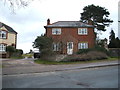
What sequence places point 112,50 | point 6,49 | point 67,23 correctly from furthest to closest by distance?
point 6,49 → point 67,23 → point 112,50

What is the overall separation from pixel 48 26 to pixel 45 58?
10.6 m

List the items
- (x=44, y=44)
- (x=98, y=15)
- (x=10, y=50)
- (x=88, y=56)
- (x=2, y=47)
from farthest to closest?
(x=98, y=15)
(x=2, y=47)
(x=10, y=50)
(x=44, y=44)
(x=88, y=56)

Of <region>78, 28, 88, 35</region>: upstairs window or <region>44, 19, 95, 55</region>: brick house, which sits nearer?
<region>44, 19, 95, 55</region>: brick house

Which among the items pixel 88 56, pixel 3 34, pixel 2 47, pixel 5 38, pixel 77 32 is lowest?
pixel 88 56

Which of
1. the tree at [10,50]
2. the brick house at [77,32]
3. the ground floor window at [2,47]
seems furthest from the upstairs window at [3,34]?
the brick house at [77,32]

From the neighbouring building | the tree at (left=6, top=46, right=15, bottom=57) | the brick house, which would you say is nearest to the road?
the brick house

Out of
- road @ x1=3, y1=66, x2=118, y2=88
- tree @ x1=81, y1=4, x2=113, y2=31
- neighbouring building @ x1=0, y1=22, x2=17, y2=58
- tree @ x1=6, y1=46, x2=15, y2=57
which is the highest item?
tree @ x1=81, y1=4, x2=113, y2=31

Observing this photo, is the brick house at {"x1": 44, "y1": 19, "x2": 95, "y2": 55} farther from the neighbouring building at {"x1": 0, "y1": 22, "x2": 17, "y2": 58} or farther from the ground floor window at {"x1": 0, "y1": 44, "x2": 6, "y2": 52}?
the ground floor window at {"x1": 0, "y1": 44, "x2": 6, "y2": 52}

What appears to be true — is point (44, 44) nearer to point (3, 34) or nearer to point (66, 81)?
point (66, 81)

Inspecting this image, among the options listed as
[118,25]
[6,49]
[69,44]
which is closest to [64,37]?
[69,44]

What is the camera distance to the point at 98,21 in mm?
61938

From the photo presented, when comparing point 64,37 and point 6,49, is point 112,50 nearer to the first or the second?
point 64,37

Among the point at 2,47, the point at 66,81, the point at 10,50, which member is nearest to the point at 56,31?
the point at 10,50

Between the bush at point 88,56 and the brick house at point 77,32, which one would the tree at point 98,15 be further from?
the bush at point 88,56
